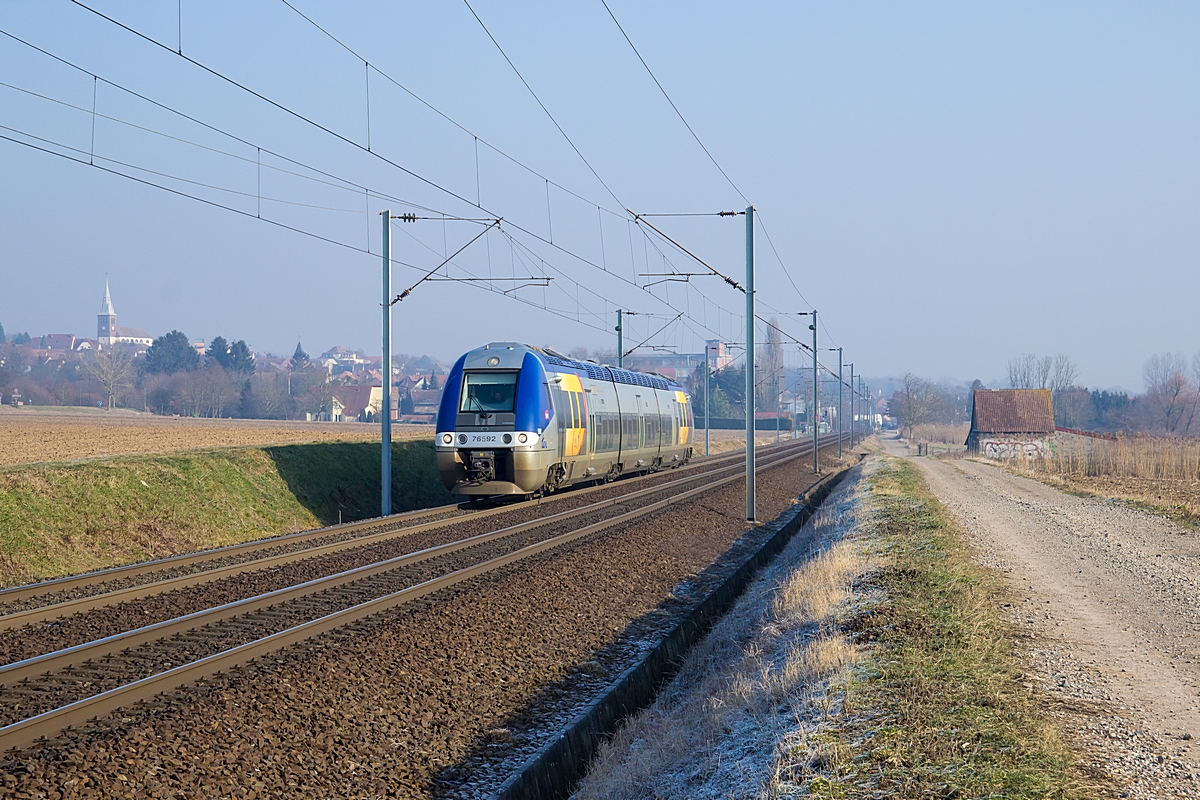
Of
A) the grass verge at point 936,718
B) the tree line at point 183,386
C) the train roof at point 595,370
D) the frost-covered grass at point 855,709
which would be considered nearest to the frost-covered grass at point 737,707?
A: the frost-covered grass at point 855,709

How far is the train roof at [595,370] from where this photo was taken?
26078 millimetres

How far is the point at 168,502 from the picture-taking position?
68.2 ft

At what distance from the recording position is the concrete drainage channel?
7.61 m

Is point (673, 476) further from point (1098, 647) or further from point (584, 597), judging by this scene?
point (1098, 647)

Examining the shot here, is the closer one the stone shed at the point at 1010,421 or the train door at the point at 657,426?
the train door at the point at 657,426

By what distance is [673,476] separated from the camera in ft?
129

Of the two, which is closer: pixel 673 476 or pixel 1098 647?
pixel 1098 647

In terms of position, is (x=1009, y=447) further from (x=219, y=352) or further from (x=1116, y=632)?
(x=219, y=352)

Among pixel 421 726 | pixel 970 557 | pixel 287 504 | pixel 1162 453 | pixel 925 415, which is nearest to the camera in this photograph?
pixel 421 726

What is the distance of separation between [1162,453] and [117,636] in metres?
46.9

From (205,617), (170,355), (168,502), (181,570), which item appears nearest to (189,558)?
(181,570)

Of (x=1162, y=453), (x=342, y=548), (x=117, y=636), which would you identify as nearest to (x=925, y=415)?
(x=1162, y=453)

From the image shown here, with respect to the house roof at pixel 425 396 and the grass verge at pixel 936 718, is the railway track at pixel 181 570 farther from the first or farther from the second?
the house roof at pixel 425 396

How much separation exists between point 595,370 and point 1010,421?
2163 inches
